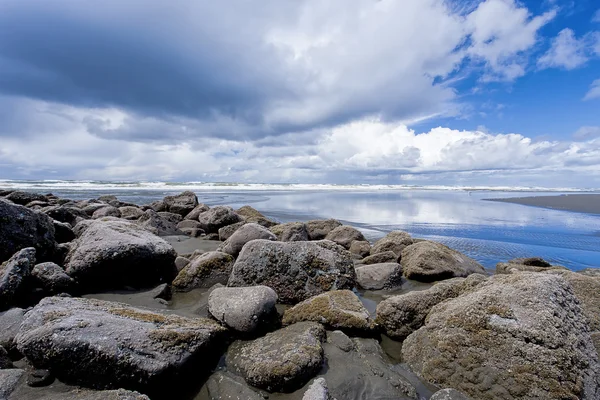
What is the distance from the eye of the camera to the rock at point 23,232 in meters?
5.44

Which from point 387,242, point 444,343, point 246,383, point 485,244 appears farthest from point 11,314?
point 485,244

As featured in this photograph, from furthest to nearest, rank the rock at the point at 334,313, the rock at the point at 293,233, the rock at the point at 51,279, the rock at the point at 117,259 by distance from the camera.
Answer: the rock at the point at 293,233
the rock at the point at 117,259
the rock at the point at 51,279
the rock at the point at 334,313

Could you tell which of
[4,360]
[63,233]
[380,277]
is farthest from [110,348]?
[63,233]

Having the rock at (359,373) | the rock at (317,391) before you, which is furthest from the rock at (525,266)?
the rock at (317,391)

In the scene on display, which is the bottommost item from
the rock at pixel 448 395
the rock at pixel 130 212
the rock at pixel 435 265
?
the rock at pixel 448 395

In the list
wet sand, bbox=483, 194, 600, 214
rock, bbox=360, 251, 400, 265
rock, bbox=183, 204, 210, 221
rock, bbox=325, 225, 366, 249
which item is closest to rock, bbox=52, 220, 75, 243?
rock, bbox=183, 204, 210, 221

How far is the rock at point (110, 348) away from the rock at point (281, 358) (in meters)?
0.46

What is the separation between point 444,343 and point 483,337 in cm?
43

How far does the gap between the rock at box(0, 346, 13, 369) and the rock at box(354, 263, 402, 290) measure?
5359 mm

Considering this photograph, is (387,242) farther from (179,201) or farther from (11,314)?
(179,201)

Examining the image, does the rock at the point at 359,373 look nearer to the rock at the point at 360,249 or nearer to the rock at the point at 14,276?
the rock at the point at 14,276

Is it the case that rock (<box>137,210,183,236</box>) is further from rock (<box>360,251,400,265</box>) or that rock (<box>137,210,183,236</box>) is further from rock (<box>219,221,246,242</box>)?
rock (<box>360,251,400,265</box>)

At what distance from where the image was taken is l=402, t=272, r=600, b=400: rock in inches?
125

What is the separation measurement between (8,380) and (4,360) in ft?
1.20
